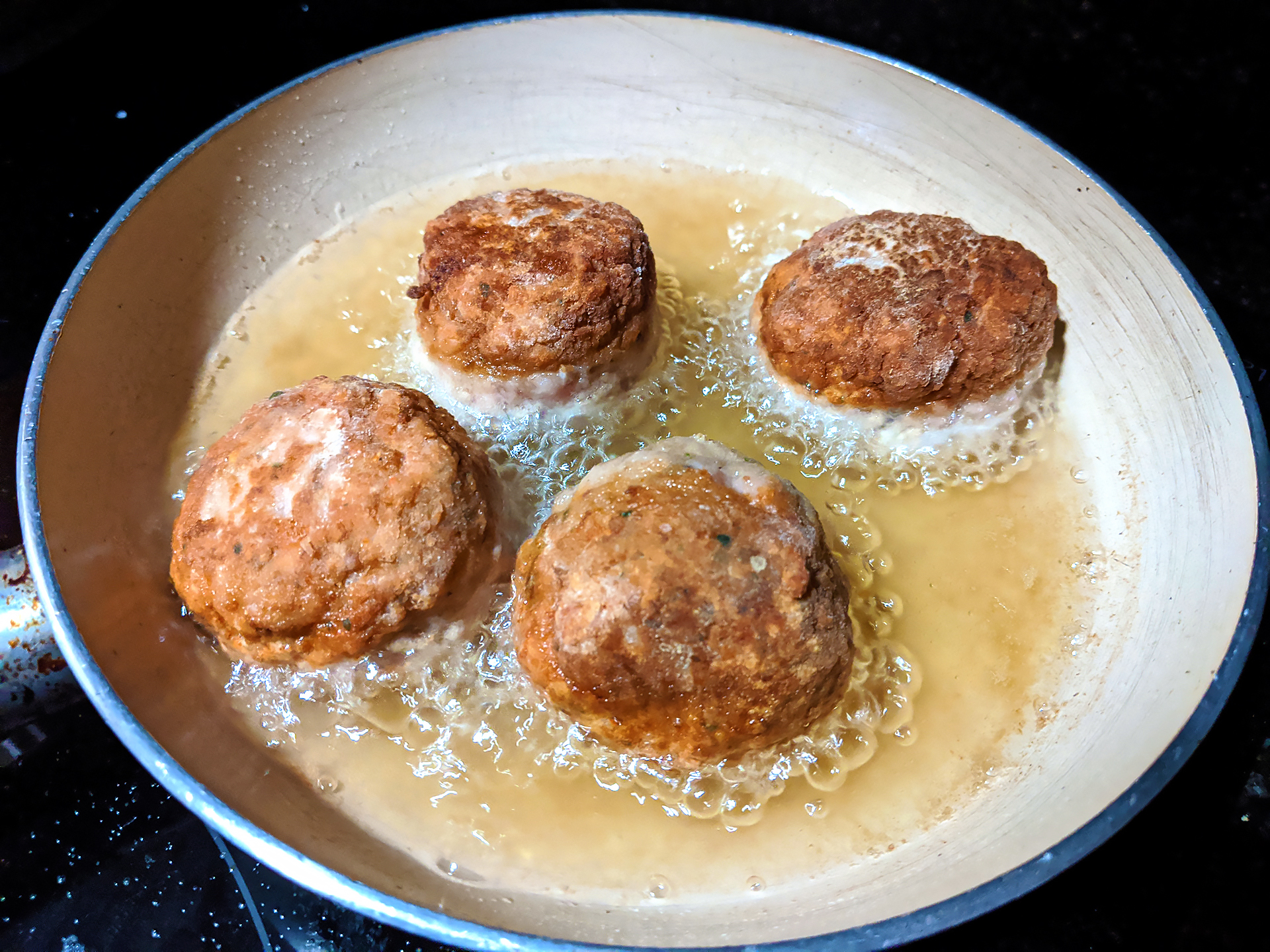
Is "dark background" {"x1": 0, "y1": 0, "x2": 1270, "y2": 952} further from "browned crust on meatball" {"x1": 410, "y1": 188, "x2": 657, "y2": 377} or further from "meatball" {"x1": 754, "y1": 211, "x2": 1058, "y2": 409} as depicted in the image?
"browned crust on meatball" {"x1": 410, "y1": 188, "x2": 657, "y2": 377}

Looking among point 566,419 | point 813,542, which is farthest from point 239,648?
point 813,542

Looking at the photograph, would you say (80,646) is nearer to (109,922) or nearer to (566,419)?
(109,922)

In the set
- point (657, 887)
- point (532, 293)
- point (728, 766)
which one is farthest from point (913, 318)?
point (657, 887)

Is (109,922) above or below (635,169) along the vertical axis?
below

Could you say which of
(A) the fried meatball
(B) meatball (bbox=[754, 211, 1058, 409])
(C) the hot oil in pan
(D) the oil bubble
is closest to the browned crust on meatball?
(A) the fried meatball

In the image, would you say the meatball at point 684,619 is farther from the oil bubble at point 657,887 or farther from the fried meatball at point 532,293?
the fried meatball at point 532,293

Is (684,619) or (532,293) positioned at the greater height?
(532,293)

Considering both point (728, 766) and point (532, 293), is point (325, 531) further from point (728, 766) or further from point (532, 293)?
point (728, 766)
